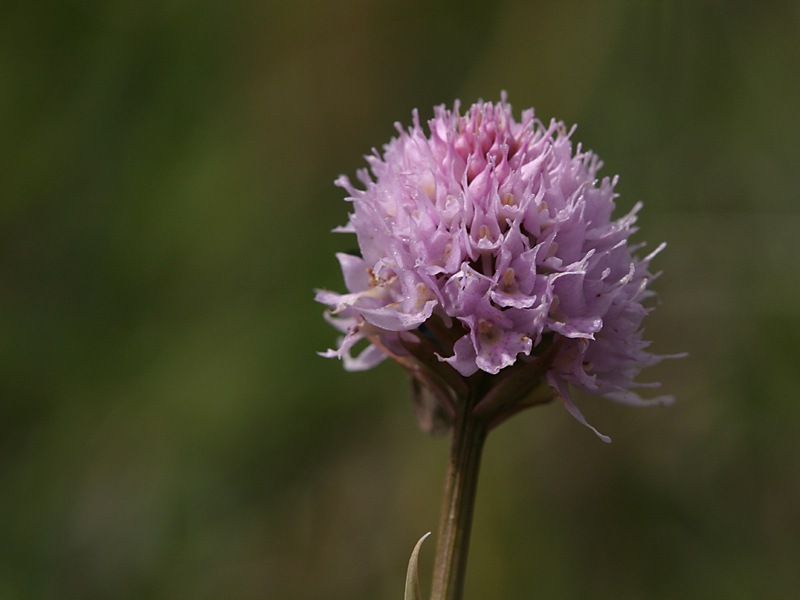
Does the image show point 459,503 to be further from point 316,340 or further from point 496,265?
point 316,340

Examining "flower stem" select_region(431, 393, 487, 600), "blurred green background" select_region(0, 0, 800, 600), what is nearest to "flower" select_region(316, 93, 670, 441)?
"flower stem" select_region(431, 393, 487, 600)

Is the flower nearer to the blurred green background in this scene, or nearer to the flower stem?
the flower stem

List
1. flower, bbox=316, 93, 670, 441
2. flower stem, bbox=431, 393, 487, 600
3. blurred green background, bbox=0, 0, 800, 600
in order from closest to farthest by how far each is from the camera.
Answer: flower, bbox=316, 93, 670, 441, flower stem, bbox=431, 393, 487, 600, blurred green background, bbox=0, 0, 800, 600

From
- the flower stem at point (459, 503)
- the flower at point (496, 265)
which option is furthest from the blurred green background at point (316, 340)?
the flower at point (496, 265)

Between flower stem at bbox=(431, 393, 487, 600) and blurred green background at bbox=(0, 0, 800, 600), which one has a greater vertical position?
blurred green background at bbox=(0, 0, 800, 600)

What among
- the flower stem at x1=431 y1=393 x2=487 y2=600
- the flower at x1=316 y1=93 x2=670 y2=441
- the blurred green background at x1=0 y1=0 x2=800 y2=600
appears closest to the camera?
the flower at x1=316 y1=93 x2=670 y2=441

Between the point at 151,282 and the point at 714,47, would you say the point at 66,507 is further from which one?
the point at 714,47
